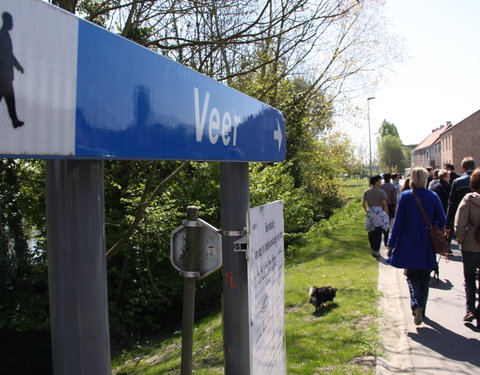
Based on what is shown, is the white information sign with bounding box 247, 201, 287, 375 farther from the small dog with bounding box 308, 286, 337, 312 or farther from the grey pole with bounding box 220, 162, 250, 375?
the small dog with bounding box 308, 286, 337, 312

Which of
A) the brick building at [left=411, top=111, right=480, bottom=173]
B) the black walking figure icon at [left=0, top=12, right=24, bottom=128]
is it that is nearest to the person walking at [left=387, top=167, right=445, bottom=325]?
the black walking figure icon at [left=0, top=12, right=24, bottom=128]

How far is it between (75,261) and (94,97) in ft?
1.64

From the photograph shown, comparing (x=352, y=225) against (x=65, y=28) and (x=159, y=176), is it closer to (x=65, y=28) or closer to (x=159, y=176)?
(x=159, y=176)

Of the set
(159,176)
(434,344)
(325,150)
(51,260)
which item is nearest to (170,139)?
(51,260)

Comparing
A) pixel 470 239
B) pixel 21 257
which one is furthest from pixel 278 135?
pixel 21 257

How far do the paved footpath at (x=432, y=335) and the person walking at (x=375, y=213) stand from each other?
232 centimetres

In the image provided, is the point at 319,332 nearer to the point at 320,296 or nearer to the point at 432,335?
the point at 320,296

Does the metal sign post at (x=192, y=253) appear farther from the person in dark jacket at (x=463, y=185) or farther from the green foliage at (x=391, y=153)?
the green foliage at (x=391, y=153)

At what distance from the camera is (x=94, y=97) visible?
121 cm

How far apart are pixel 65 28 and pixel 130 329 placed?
31.5ft

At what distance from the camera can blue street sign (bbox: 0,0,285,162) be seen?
1035 mm

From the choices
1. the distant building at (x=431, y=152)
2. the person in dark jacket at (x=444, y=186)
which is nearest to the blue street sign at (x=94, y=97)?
A: the person in dark jacket at (x=444, y=186)

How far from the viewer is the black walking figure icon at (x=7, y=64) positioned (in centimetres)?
98

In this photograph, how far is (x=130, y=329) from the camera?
32.8 ft
